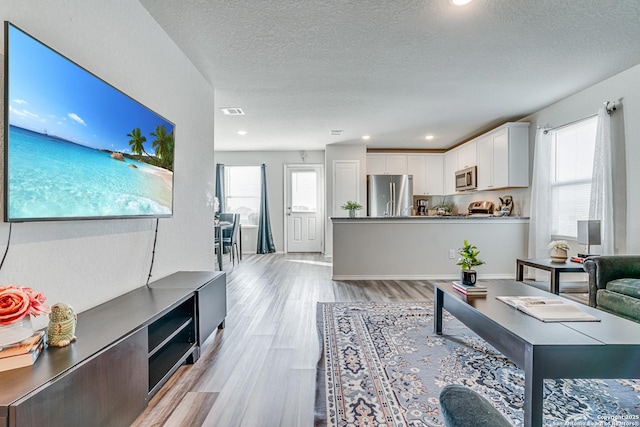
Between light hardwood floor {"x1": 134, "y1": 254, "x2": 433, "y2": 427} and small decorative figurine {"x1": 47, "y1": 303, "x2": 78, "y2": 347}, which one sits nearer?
small decorative figurine {"x1": 47, "y1": 303, "x2": 78, "y2": 347}

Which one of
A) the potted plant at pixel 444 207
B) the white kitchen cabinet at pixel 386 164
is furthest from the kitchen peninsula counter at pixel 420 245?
the white kitchen cabinet at pixel 386 164

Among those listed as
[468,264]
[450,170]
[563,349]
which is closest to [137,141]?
[468,264]

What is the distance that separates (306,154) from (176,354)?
244 inches

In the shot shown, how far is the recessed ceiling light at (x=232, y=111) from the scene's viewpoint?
14.9 ft

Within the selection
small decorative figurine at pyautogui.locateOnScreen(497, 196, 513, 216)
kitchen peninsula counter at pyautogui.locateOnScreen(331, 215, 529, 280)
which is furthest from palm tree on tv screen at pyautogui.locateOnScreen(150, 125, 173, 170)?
small decorative figurine at pyautogui.locateOnScreen(497, 196, 513, 216)

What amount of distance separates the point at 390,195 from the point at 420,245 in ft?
7.29

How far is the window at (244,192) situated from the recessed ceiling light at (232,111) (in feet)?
10.1

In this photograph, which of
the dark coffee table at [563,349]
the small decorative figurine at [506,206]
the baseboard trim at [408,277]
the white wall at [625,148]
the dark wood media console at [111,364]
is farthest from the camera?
the small decorative figurine at [506,206]

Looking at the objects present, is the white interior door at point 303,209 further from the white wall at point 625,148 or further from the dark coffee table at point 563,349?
the dark coffee table at point 563,349

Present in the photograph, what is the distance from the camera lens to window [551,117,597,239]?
3.98 m

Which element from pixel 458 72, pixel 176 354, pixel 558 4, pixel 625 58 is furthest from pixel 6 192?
pixel 625 58

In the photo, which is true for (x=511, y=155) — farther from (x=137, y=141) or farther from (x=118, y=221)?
(x=118, y=221)

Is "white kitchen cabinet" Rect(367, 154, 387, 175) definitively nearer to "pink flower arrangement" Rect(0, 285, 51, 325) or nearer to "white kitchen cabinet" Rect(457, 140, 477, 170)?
"white kitchen cabinet" Rect(457, 140, 477, 170)

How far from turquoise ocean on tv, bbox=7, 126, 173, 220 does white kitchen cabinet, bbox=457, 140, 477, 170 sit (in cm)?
553
